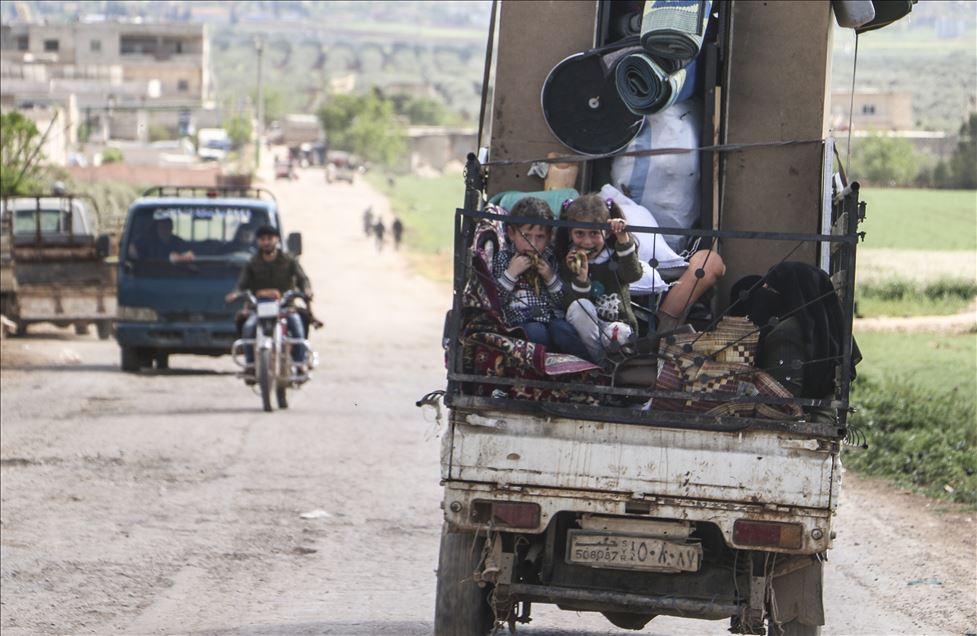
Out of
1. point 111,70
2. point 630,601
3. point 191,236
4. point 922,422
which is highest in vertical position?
point 111,70

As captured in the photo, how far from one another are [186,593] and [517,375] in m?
2.83

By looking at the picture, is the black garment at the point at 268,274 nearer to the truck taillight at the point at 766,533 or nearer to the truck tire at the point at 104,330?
the truck tire at the point at 104,330

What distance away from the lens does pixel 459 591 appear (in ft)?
19.4

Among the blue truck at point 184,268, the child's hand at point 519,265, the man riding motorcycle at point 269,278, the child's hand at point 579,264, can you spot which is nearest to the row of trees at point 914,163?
the blue truck at point 184,268

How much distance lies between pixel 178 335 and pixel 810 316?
13.4 m

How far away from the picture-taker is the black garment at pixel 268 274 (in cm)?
1487

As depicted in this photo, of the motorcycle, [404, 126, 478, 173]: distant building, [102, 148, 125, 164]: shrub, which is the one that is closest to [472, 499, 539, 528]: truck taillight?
the motorcycle

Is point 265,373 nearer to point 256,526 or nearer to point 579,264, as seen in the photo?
point 256,526

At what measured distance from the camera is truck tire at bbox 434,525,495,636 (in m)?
5.91

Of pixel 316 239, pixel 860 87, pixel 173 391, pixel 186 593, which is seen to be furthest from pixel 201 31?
pixel 186 593

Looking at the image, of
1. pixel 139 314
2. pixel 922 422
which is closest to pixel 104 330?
pixel 139 314

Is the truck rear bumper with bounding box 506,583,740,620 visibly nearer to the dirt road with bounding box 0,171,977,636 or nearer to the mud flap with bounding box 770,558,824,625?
the mud flap with bounding box 770,558,824,625

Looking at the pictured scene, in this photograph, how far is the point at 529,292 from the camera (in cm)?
608

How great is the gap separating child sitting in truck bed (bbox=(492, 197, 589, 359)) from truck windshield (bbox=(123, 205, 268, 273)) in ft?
40.9
